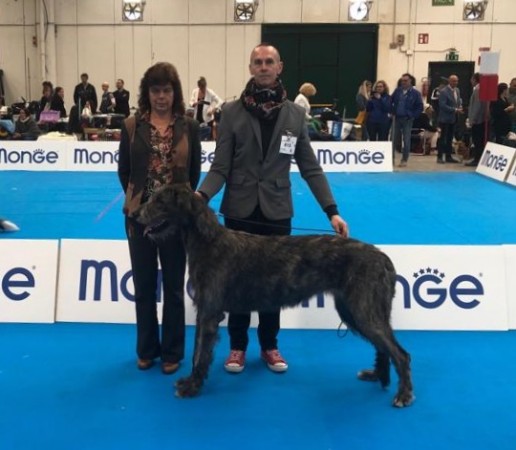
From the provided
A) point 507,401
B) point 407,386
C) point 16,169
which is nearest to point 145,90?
point 407,386

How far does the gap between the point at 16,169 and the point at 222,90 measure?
10.3m

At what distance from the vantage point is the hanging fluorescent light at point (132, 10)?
20672 mm

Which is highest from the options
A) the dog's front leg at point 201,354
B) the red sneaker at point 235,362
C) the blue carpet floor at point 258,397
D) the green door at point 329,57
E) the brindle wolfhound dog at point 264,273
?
the green door at point 329,57

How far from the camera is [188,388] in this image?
348 cm

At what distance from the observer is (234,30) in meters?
21.0

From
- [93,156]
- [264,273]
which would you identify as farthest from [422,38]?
[264,273]

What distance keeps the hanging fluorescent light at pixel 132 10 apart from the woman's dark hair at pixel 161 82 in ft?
61.1

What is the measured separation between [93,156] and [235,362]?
9796 mm

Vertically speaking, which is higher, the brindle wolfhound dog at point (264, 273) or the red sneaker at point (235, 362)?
the brindle wolfhound dog at point (264, 273)

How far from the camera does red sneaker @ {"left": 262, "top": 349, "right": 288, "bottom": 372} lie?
3.84 meters

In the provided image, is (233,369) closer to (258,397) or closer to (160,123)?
(258,397)

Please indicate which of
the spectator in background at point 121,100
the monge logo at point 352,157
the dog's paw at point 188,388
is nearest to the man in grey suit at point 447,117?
the monge logo at point 352,157

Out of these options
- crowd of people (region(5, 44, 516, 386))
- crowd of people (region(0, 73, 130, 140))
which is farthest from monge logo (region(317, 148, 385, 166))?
crowd of people (region(5, 44, 516, 386))

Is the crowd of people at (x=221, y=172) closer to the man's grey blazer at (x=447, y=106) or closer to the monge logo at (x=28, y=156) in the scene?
the monge logo at (x=28, y=156)
